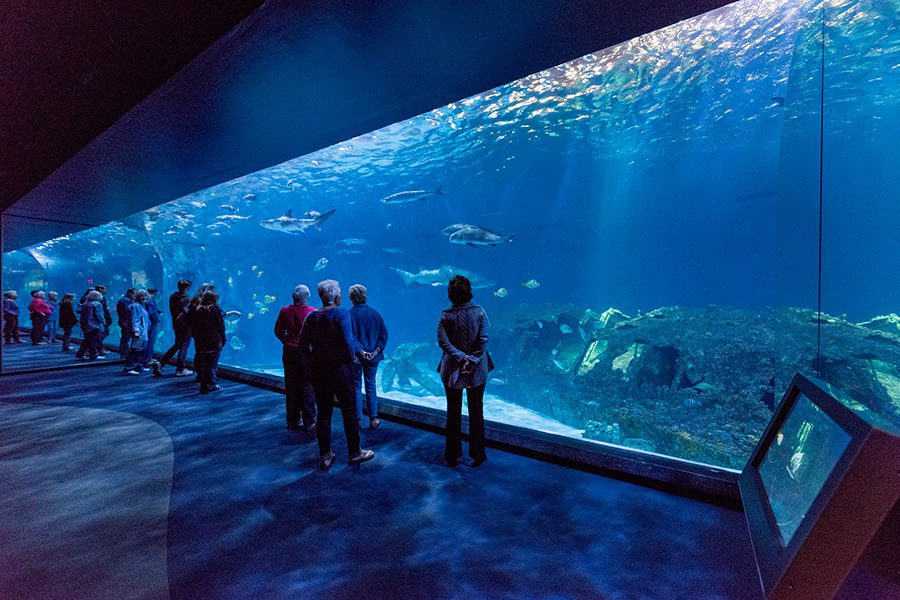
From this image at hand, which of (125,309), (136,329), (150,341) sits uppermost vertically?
(125,309)

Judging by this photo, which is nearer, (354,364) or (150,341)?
(354,364)

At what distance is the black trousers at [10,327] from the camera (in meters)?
14.5

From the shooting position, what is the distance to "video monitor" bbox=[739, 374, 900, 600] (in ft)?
5.37

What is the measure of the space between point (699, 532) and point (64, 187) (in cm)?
1232

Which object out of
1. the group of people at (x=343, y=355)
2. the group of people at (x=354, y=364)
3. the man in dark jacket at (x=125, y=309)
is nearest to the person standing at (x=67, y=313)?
the man in dark jacket at (x=125, y=309)

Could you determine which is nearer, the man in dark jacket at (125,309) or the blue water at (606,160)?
the man in dark jacket at (125,309)

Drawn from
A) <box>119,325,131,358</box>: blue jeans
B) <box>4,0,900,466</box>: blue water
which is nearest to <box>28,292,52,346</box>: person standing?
<box>4,0,900,466</box>: blue water

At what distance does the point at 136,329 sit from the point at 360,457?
8.48 meters

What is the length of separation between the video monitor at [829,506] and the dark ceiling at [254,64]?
3387 mm

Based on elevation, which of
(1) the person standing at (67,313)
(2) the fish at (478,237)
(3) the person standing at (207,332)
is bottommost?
(1) the person standing at (67,313)

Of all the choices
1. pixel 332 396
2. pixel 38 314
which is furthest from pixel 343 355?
pixel 38 314

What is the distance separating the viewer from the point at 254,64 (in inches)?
160

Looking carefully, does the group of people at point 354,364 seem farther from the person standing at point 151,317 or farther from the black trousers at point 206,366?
the person standing at point 151,317

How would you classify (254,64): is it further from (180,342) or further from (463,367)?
(180,342)
